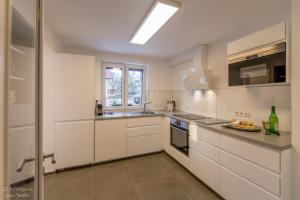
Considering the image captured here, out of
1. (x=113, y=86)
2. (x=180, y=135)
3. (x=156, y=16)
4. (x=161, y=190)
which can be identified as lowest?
(x=161, y=190)

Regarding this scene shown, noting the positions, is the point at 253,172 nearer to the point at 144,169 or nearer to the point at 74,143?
the point at 144,169

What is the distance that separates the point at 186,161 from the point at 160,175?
1.63ft

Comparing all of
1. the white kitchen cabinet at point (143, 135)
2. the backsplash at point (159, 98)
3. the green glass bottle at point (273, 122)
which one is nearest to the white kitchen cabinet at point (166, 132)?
the white kitchen cabinet at point (143, 135)

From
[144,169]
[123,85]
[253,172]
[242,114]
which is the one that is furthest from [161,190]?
[123,85]

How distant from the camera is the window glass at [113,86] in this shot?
11.8 ft

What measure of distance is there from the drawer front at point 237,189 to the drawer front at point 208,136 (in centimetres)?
32

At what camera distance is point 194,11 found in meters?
1.74

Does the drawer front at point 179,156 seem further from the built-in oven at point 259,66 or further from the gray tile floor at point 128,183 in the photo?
the built-in oven at point 259,66

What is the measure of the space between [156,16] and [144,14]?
161mm

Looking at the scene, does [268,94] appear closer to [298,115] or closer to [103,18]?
[298,115]

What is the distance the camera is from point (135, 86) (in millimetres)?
3939

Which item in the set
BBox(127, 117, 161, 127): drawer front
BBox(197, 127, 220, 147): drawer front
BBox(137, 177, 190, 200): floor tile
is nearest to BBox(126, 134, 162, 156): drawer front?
BBox(127, 117, 161, 127): drawer front

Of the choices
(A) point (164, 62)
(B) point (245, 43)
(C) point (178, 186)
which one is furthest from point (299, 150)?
(A) point (164, 62)

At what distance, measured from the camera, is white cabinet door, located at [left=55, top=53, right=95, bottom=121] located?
249cm
